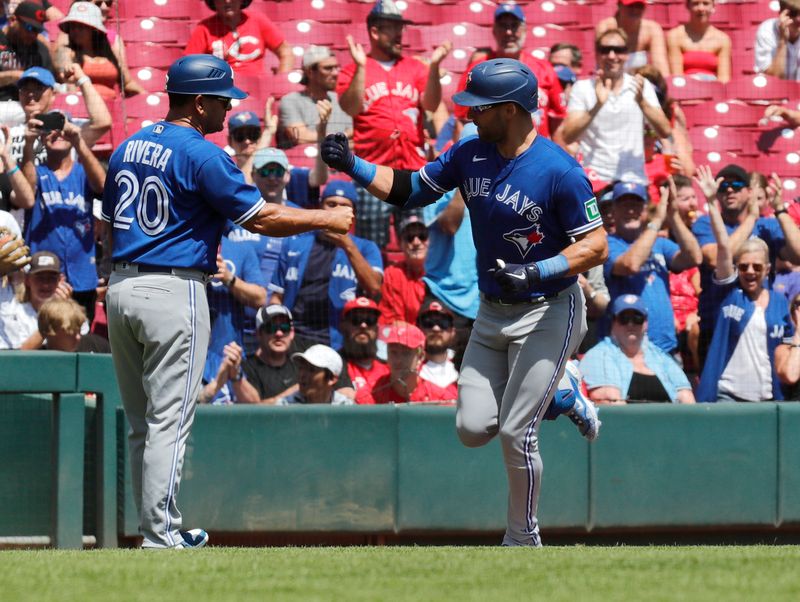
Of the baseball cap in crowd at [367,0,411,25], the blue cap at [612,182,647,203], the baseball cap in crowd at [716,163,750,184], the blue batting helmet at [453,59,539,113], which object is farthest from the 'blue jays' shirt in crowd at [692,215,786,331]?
the blue batting helmet at [453,59,539,113]

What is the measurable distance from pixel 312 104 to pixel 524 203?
4314mm

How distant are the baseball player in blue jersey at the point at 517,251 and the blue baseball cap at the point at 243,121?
11.7ft

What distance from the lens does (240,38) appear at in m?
10.2

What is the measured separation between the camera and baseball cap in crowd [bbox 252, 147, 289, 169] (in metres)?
8.60

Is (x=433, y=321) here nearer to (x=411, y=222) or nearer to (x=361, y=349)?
(x=361, y=349)

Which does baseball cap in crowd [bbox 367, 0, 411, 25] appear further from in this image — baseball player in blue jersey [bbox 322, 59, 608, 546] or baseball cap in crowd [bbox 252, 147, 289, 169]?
baseball player in blue jersey [bbox 322, 59, 608, 546]

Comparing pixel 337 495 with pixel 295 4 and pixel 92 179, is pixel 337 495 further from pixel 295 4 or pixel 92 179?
pixel 295 4

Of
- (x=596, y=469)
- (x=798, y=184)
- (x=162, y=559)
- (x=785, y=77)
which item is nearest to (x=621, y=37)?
(x=798, y=184)

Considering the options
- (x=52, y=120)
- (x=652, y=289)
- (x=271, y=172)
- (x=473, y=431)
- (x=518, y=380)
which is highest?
(x=52, y=120)

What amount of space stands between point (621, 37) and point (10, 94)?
4331mm

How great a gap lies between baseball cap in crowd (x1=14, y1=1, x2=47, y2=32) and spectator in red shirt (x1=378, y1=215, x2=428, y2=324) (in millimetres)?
2968

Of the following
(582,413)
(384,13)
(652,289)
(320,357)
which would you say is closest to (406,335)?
(320,357)

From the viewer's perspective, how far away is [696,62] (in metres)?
11.5

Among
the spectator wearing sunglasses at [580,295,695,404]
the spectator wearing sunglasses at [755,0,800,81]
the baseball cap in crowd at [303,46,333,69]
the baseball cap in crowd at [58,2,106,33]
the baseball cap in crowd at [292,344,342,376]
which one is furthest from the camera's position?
the spectator wearing sunglasses at [755,0,800,81]
